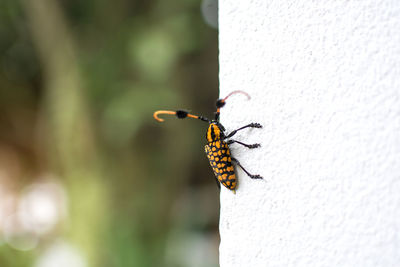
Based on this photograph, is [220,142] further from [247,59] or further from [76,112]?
[76,112]

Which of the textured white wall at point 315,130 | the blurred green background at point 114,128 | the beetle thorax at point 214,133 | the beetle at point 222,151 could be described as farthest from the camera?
the blurred green background at point 114,128

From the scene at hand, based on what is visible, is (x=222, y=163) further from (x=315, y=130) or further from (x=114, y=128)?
(x=114, y=128)

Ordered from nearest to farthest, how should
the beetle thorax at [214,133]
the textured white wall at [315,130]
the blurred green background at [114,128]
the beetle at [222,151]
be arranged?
the textured white wall at [315,130]
the beetle at [222,151]
the beetle thorax at [214,133]
the blurred green background at [114,128]

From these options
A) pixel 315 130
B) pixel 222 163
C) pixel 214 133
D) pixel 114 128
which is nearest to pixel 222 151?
pixel 222 163

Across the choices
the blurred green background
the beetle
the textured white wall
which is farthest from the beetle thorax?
the blurred green background

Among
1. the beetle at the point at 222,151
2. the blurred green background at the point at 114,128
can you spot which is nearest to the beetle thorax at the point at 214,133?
the beetle at the point at 222,151

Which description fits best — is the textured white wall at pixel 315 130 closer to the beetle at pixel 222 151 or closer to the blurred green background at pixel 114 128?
the beetle at pixel 222 151
